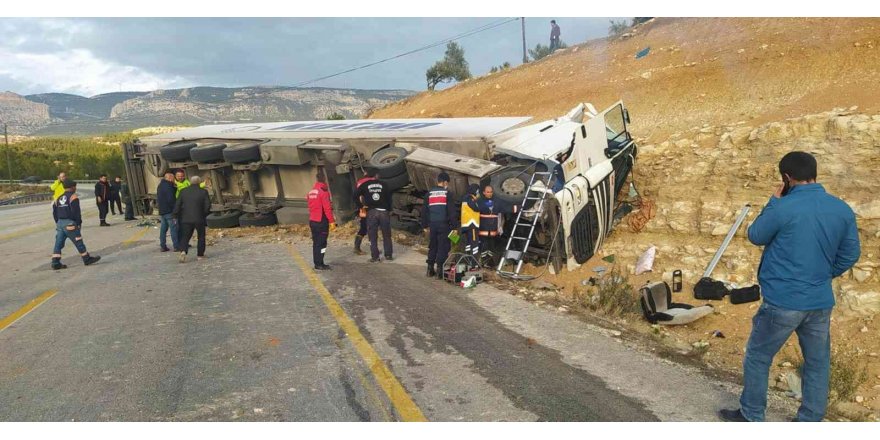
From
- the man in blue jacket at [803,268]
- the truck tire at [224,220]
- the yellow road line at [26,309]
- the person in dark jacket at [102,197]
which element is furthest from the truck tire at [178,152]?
the man in blue jacket at [803,268]

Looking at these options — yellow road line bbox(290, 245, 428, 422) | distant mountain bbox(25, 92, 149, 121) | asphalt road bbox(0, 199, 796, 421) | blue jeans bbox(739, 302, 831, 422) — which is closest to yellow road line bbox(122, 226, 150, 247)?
asphalt road bbox(0, 199, 796, 421)

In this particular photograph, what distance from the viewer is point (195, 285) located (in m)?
8.35

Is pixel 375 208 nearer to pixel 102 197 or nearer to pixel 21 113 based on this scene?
pixel 102 197

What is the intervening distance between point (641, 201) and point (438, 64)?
3573 centimetres

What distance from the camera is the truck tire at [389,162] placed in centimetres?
1088

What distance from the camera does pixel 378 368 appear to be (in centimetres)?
492

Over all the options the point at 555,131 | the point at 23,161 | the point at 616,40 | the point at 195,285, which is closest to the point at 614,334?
the point at 555,131

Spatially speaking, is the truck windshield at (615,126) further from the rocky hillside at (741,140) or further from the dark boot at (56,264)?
the dark boot at (56,264)

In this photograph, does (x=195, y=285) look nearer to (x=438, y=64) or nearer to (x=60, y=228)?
(x=60, y=228)

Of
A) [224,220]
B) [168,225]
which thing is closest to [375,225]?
[168,225]

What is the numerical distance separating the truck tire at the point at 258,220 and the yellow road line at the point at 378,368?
6.67 metres

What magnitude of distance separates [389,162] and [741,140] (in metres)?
6.36

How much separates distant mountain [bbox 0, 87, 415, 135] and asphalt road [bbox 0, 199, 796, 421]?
76400 millimetres

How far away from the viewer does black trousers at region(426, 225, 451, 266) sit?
8.69 m
